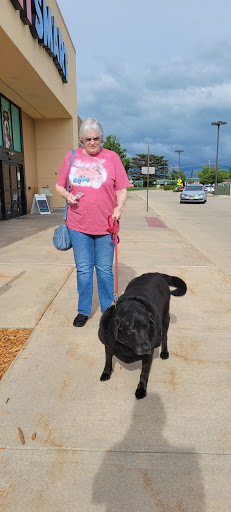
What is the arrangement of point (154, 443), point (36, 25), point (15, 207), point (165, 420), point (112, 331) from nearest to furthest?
point (154, 443)
point (165, 420)
point (112, 331)
point (36, 25)
point (15, 207)

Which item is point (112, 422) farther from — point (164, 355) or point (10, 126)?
point (10, 126)

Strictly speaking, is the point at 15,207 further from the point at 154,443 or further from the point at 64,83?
the point at 154,443

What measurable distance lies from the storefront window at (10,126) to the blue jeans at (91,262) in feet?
39.4

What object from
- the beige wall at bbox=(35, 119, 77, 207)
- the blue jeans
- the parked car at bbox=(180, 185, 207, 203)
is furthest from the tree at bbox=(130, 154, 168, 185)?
the blue jeans

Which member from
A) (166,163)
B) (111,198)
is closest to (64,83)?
(111,198)

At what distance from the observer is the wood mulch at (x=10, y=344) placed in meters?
2.74

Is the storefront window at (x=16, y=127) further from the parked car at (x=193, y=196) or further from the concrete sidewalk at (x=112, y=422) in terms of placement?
the parked car at (x=193, y=196)

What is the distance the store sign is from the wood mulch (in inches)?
373

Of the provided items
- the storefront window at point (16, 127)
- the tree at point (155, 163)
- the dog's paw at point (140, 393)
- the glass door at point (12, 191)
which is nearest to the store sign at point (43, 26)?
the storefront window at point (16, 127)

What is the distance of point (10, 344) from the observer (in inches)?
119

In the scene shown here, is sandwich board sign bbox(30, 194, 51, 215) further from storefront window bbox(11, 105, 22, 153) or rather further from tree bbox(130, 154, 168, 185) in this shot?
tree bbox(130, 154, 168, 185)

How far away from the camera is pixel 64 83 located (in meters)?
15.9

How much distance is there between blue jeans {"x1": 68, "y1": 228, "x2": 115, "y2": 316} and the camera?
3.27 metres

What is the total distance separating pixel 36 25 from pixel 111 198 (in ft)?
34.0
